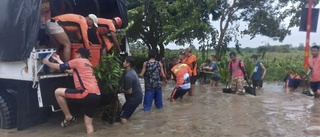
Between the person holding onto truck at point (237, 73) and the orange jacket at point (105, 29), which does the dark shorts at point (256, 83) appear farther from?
the orange jacket at point (105, 29)

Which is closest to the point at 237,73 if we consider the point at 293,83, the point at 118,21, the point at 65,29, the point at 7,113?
the point at 293,83

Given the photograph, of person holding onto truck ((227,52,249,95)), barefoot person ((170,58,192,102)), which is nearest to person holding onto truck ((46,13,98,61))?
barefoot person ((170,58,192,102))

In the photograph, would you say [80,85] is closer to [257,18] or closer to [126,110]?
[126,110]

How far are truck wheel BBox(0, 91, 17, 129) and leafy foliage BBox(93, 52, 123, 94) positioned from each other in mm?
1531

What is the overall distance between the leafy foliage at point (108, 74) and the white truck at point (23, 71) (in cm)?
52

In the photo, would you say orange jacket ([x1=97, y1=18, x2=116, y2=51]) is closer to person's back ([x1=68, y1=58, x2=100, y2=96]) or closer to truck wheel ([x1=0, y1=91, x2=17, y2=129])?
person's back ([x1=68, y1=58, x2=100, y2=96])

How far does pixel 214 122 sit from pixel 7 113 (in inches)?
144

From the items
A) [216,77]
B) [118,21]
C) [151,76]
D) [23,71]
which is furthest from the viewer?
[216,77]

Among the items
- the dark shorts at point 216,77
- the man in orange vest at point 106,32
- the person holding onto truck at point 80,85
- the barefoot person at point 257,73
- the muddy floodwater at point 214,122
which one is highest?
the man in orange vest at point 106,32

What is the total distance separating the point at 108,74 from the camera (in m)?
6.20

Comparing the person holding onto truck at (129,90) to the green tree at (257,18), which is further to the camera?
the green tree at (257,18)

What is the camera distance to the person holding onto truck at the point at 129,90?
21.8 ft

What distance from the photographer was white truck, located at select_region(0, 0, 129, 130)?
220 inches

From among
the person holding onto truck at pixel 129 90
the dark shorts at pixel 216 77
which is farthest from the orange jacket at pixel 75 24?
the dark shorts at pixel 216 77
